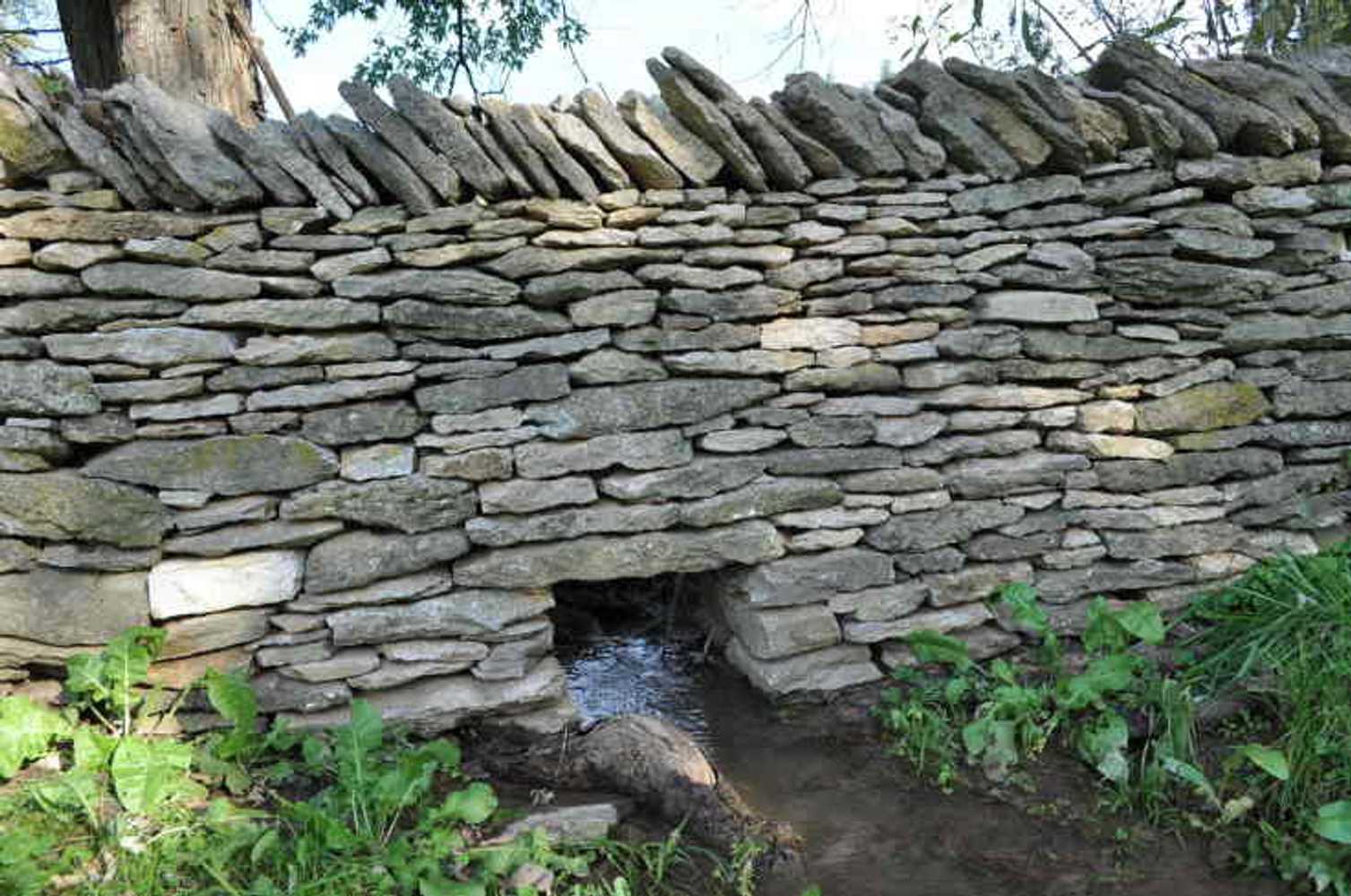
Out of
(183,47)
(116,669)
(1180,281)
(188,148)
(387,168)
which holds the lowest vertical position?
(116,669)

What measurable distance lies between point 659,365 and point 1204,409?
6.67 ft

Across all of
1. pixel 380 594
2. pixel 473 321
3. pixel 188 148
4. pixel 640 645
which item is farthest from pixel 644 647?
pixel 188 148

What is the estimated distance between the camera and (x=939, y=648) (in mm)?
3361

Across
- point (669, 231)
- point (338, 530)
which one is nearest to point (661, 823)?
point (338, 530)

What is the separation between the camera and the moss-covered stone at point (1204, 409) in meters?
3.53

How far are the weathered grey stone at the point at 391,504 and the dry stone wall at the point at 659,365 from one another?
0.01m

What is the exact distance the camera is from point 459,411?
3.03 meters

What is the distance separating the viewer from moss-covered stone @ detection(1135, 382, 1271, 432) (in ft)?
11.6

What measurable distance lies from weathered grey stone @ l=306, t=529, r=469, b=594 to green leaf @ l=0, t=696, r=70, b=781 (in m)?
0.77

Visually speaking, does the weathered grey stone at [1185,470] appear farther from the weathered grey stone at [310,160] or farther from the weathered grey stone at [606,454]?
the weathered grey stone at [310,160]

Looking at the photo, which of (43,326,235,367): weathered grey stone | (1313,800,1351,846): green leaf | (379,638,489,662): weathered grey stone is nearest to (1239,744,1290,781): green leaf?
(1313,800,1351,846): green leaf

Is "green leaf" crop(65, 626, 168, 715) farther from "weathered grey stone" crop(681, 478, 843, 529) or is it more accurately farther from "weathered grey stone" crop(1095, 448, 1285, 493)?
"weathered grey stone" crop(1095, 448, 1285, 493)

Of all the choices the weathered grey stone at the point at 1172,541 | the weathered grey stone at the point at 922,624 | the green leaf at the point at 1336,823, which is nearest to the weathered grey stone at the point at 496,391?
the weathered grey stone at the point at 922,624

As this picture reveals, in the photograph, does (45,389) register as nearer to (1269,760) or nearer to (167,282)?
(167,282)
